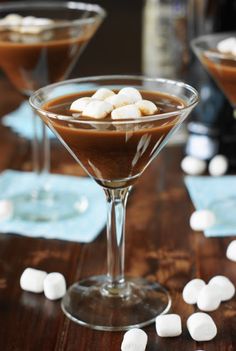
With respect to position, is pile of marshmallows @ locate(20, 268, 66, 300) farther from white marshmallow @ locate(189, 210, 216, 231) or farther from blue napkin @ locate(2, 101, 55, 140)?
blue napkin @ locate(2, 101, 55, 140)

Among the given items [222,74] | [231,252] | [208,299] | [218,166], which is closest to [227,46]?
[222,74]

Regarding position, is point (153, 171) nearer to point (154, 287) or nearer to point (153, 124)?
point (154, 287)

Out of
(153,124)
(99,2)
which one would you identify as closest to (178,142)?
(153,124)

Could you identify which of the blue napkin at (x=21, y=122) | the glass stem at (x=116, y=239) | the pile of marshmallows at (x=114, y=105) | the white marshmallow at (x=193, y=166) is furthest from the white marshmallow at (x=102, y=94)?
the blue napkin at (x=21, y=122)

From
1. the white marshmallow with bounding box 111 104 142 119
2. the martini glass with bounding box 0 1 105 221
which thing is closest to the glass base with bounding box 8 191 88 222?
the martini glass with bounding box 0 1 105 221

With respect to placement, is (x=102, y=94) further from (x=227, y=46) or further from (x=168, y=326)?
(x=227, y=46)

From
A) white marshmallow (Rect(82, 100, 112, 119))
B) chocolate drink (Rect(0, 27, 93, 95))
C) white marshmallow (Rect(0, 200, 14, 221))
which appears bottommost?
white marshmallow (Rect(0, 200, 14, 221))
